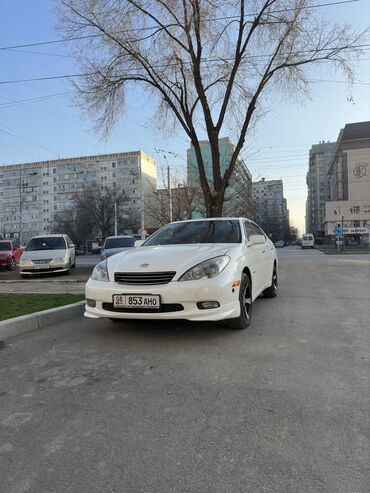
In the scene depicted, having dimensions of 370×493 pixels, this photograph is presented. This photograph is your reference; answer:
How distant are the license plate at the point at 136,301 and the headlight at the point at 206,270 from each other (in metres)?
0.39

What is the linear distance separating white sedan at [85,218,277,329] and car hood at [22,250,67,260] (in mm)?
8630

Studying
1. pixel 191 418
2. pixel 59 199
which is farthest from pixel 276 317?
pixel 59 199

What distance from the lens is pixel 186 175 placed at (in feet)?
134

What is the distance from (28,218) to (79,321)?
10576 centimetres

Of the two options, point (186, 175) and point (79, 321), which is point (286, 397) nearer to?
point (79, 321)

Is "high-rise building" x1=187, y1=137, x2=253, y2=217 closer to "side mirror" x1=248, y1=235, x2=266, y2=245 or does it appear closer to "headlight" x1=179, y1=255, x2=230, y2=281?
"side mirror" x1=248, y1=235, x2=266, y2=245

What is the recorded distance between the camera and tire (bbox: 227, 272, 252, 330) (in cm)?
505

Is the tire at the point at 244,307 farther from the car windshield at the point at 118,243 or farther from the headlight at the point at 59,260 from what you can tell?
the car windshield at the point at 118,243

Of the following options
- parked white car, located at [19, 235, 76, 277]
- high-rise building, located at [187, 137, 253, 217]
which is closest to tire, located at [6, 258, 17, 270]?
parked white car, located at [19, 235, 76, 277]

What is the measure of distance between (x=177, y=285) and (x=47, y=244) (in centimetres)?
1096

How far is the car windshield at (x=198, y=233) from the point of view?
5.97 metres

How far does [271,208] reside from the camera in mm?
114125

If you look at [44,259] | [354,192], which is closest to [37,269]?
[44,259]

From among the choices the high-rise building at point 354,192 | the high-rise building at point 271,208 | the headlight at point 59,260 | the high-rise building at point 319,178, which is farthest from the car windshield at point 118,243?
the high-rise building at point 319,178
